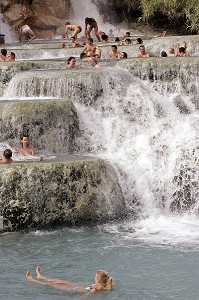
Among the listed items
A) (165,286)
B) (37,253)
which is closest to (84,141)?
(37,253)


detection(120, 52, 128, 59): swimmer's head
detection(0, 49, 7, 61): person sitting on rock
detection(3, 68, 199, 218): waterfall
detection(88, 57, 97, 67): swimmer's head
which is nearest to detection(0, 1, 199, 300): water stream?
detection(3, 68, 199, 218): waterfall

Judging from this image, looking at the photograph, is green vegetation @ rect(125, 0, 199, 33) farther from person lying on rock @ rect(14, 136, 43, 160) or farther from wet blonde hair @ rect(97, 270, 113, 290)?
wet blonde hair @ rect(97, 270, 113, 290)

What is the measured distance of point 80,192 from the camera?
32.3 feet

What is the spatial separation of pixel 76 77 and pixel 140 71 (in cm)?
186

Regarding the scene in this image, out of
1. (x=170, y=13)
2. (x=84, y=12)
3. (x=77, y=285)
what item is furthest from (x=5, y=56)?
→ (x=77, y=285)

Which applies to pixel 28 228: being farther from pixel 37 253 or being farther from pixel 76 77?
pixel 76 77

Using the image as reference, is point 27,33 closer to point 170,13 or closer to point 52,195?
point 170,13

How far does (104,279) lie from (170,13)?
17.8 metres

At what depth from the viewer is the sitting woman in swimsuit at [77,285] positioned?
674 cm

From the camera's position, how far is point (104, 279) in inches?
265

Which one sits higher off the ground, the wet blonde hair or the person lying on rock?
the person lying on rock

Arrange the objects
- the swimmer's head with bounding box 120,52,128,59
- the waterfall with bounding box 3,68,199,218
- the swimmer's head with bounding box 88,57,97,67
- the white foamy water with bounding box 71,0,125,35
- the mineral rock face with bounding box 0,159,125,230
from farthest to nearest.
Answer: the white foamy water with bounding box 71,0,125,35
the swimmer's head with bounding box 120,52,128,59
the swimmer's head with bounding box 88,57,97,67
the waterfall with bounding box 3,68,199,218
the mineral rock face with bounding box 0,159,125,230

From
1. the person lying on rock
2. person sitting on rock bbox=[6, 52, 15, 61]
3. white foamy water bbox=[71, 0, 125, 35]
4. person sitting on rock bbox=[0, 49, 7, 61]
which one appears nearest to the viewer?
the person lying on rock

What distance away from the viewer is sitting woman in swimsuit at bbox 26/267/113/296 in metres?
6.74
